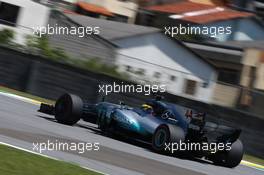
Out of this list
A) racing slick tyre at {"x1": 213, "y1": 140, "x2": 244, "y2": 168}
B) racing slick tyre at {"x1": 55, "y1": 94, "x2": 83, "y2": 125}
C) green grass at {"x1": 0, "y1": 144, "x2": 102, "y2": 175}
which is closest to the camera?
green grass at {"x1": 0, "y1": 144, "x2": 102, "y2": 175}

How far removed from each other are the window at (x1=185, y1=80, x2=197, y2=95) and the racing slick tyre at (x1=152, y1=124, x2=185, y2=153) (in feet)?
29.1

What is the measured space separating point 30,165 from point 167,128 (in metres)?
4.87

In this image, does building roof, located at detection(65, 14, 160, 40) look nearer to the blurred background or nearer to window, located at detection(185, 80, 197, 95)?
the blurred background

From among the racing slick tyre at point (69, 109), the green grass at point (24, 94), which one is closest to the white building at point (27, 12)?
the green grass at point (24, 94)

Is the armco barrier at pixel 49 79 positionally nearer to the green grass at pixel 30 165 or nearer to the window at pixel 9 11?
the green grass at pixel 30 165

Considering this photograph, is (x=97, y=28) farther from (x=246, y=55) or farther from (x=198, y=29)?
(x=198, y=29)

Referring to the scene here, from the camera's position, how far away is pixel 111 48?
3534 centimetres

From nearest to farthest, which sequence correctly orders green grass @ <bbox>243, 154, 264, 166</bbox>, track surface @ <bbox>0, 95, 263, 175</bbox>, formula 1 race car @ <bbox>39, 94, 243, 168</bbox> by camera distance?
track surface @ <bbox>0, 95, 263, 175</bbox> < formula 1 race car @ <bbox>39, 94, 243, 168</bbox> < green grass @ <bbox>243, 154, 264, 166</bbox>

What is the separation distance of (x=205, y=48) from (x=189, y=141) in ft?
98.2

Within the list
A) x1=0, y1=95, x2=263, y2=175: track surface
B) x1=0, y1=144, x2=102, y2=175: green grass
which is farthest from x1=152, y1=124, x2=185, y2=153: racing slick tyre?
x1=0, y1=144, x2=102, y2=175: green grass

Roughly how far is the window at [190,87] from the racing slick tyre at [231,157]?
835 centimetres

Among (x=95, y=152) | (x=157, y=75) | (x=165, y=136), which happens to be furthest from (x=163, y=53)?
(x=95, y=152)

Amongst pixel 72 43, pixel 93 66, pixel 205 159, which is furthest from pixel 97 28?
pixel 205 159

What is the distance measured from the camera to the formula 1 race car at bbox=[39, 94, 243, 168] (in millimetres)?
13828
